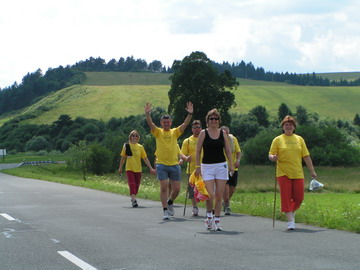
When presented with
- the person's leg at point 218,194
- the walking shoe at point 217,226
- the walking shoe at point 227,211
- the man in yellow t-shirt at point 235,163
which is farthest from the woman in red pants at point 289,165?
the walking shoe at point 227,211

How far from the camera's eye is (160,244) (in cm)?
942

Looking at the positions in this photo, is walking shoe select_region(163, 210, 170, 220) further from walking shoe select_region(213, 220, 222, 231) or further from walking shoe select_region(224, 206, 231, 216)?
walking shoe select_region(213, 220, 222, 231)

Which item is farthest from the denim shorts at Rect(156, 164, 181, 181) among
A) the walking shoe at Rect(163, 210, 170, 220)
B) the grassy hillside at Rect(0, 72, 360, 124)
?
the grassy hillside at Rect(0, 72, 360, 124)

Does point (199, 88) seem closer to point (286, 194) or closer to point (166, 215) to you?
point (166, 215)

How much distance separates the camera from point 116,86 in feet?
589

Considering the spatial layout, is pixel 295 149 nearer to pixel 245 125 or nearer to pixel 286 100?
pixel 245 125

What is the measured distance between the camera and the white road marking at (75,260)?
7.53 m

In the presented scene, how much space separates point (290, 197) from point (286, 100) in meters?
153

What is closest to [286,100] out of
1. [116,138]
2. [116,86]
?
[116,86]

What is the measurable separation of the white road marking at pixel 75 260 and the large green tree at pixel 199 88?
192 feet

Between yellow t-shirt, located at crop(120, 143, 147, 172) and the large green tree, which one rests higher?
the large green tree

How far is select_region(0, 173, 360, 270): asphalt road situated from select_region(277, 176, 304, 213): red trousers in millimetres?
442

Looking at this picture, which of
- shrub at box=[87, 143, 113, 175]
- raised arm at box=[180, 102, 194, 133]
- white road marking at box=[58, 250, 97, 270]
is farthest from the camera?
shrub at box=[87, 143, 113, 175]

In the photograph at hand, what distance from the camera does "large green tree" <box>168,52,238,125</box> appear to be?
222 ft
